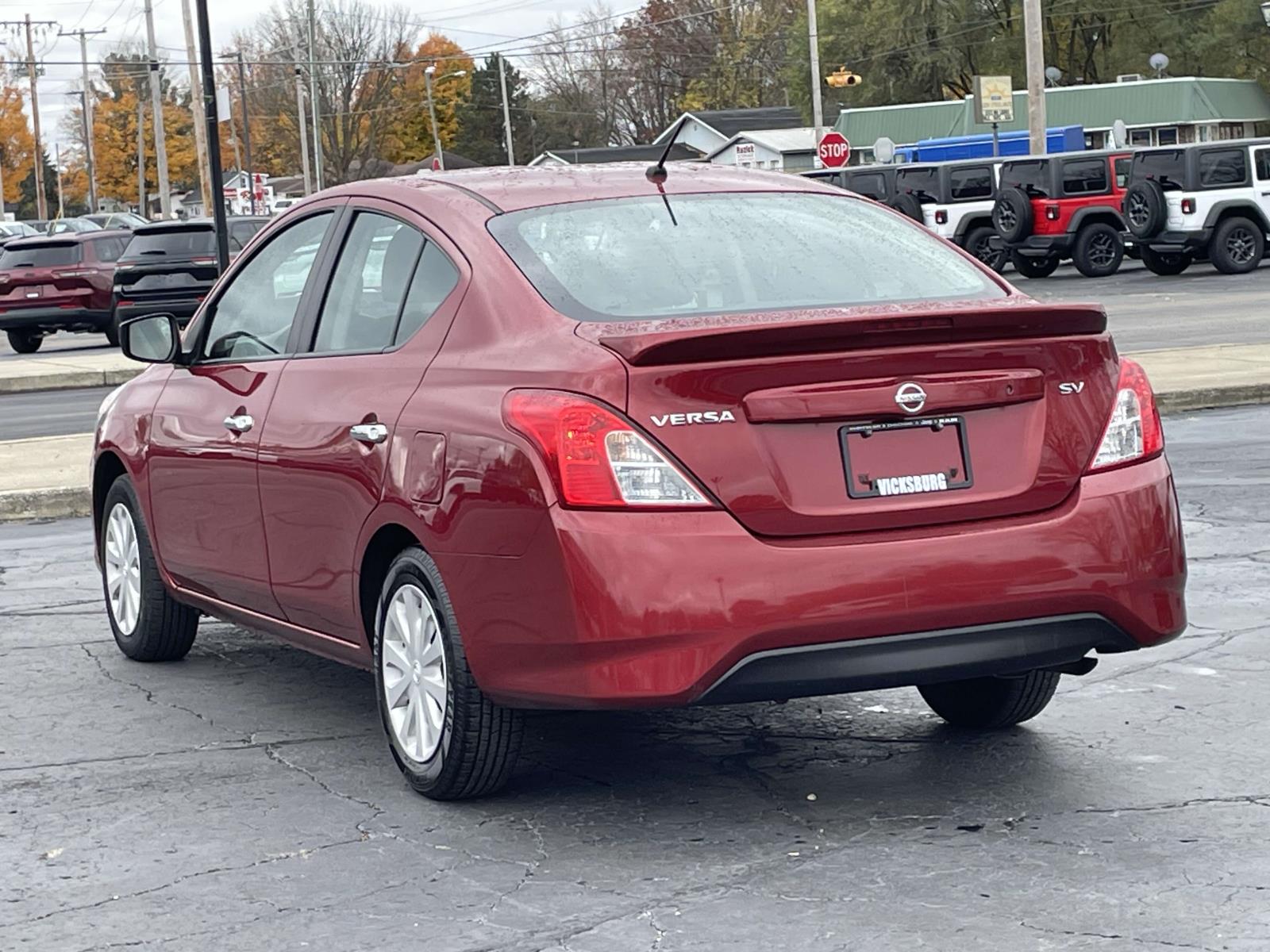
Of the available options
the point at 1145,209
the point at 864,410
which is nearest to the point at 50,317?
the point at 1145,209

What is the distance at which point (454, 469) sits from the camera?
5066 mm

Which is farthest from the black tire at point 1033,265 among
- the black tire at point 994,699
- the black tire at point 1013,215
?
the black tire at point 994,699

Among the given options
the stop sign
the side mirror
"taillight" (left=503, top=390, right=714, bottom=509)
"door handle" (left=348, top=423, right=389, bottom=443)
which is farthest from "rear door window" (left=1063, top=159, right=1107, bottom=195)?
"taillight" (left=503, top=390, right=714, bottom=509)

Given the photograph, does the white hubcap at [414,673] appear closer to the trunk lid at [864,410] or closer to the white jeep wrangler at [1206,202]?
the trunk lid at [864,410]

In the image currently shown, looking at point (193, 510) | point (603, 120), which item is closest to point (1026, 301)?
point (193, 510)

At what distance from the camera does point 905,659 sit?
4.80 meters

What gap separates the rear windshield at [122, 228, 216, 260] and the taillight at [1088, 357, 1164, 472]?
2424 centimetres

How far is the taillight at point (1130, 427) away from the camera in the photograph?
202 inches

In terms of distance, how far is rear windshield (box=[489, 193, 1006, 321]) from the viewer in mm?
5289

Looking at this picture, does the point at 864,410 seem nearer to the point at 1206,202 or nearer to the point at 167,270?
the point at 167,270

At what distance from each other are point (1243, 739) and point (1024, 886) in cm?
153

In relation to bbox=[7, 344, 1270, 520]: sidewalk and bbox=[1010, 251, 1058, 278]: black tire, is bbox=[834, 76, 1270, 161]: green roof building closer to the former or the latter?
bbox=[1010, 251, 1058, 278]: black tire

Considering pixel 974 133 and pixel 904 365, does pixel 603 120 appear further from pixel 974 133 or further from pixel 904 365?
pixel 904 365

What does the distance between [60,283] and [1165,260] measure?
55.0 feet
